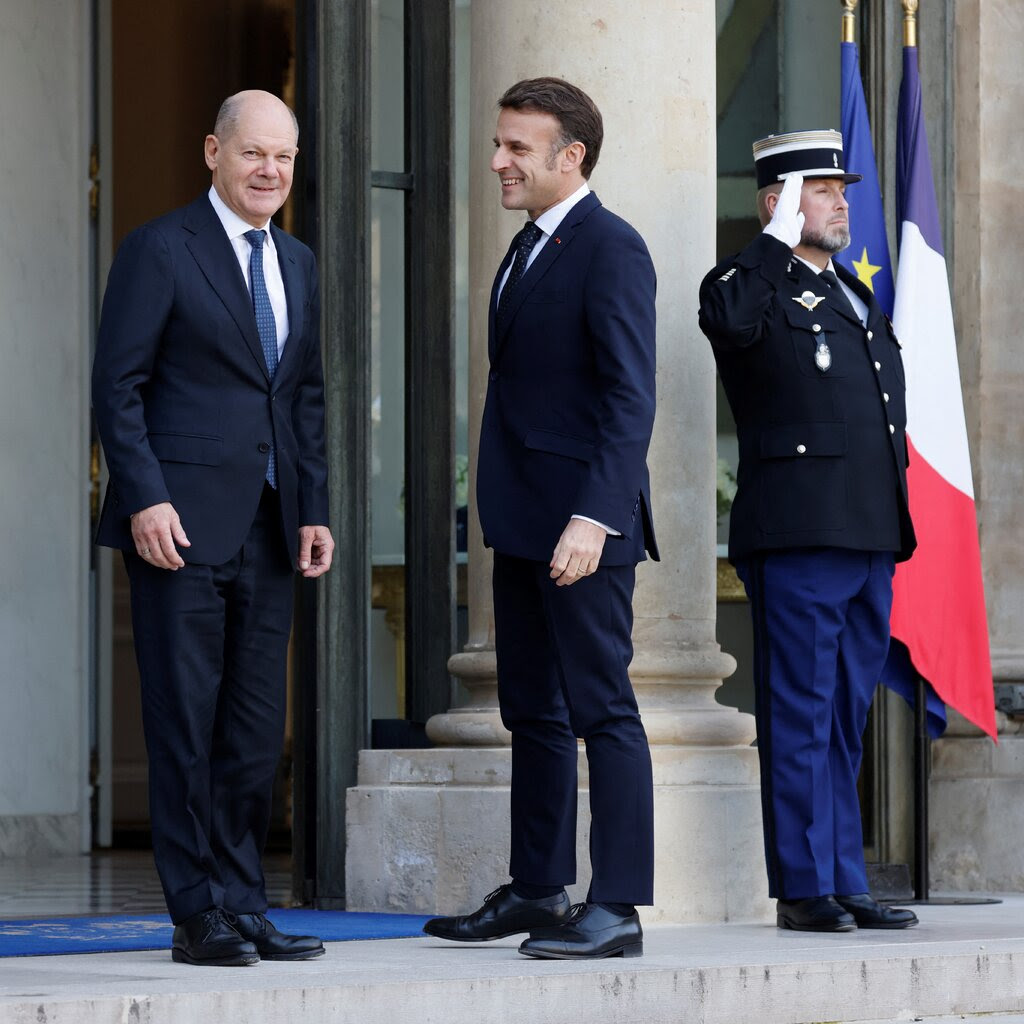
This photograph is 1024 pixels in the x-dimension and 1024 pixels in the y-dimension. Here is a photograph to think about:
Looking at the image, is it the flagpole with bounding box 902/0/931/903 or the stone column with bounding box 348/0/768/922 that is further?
the flagpole with bounding box 902/0/931/903

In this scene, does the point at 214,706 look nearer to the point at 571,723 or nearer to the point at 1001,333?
the point at 571,723

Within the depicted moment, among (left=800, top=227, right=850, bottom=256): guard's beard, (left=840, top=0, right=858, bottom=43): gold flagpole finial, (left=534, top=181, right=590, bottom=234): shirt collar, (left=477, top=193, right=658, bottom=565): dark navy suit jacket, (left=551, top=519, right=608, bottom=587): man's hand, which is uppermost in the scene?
(left=840, top=0, right=858, bottom=43): gold flagpole finial

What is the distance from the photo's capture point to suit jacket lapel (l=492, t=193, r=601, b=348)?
496 centimetres

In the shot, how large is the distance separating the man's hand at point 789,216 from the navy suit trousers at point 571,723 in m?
1.27

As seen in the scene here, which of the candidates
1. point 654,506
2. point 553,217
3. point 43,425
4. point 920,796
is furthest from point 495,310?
point 43,425

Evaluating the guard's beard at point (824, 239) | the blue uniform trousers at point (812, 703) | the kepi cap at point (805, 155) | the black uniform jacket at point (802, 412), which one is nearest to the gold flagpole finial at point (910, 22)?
the kepi cap at point (805, 155)

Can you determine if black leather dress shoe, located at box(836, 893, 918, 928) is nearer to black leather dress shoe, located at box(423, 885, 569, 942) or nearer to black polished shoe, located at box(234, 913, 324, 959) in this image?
black leather dress shoe, located at box(423, 885, 569, 942)

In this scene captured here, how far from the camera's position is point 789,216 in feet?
19.2

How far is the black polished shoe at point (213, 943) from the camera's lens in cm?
462

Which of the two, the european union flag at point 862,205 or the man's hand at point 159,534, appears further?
the european union flag at point 862,205

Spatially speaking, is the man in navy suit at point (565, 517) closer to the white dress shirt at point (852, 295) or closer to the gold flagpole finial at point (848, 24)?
the white dress shirt at point (852, 295)

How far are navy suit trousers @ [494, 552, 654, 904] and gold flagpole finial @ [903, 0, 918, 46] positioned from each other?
10.0 ft

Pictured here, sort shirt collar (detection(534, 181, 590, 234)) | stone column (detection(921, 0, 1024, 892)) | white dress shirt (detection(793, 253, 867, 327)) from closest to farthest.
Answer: shirt collar (detection(534, 181, 590, 234))
white dress shirt (detection(793, 253, 867, 327))
stone column (detection(921, 0, 1024, 892))

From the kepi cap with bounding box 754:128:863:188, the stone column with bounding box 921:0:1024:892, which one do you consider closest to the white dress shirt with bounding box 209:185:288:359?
the kepi cap with bounding box 754:128:863:188
